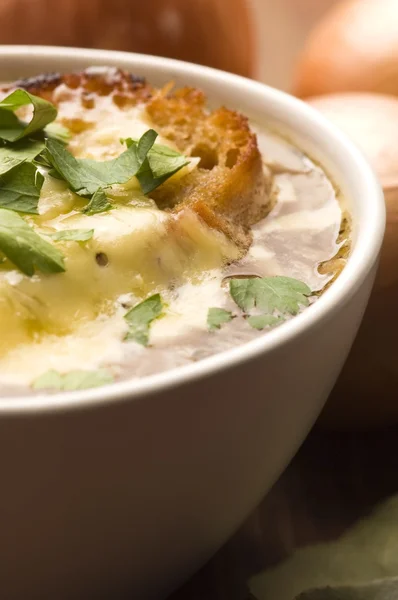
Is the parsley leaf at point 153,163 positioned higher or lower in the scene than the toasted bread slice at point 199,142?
higher


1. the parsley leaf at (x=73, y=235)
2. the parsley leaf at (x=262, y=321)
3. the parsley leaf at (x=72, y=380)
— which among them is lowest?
the parsley leaf at (x=262, y=321)

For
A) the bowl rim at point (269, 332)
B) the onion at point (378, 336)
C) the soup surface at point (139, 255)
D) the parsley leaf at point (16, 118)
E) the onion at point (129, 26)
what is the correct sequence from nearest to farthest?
the bowl rim at point (269, 332)
the soup surface at point (139, 255)
the parsley leaf at point (16, 118)
the onion at point (378, 336)
the onion at point (129, 26)

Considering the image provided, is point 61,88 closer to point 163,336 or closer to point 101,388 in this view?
point 163,336

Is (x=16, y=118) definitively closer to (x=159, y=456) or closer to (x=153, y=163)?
(x=153, y=163)

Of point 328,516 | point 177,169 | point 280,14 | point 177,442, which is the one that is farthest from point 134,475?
point 280,14

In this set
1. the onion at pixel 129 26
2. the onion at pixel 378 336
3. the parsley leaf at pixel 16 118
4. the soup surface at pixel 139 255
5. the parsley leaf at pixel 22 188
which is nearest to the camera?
the soup surface at pixel 139 255

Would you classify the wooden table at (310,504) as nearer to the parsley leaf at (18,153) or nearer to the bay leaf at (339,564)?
the bay leaf at (339,564)

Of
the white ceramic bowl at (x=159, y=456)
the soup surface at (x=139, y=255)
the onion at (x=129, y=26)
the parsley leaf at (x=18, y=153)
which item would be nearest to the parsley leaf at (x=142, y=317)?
the soup surface at (x=139, y=255)

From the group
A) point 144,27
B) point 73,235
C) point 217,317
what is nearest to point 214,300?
point 217,317
